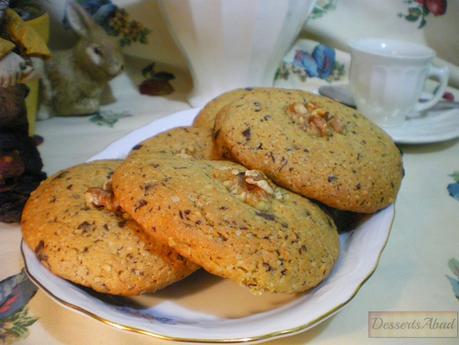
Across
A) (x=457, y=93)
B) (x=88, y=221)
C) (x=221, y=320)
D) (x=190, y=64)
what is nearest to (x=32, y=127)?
(x=190, y=64)

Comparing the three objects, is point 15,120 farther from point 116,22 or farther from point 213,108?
point 116,22

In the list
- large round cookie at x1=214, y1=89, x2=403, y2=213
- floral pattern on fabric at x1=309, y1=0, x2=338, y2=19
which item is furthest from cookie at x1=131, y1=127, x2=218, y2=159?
floral pattern on fabric at x1=309, y1=0, x2=338, y2=19

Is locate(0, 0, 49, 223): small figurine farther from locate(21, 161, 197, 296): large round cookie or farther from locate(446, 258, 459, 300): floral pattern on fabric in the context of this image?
locate(446, 258, 459, 300): floral pattern on fabric

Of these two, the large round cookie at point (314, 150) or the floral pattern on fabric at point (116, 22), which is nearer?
the large round cookie at point (314, 150)

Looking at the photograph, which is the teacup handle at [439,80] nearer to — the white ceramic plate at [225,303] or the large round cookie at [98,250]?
the white ceramic plate at [225,303]

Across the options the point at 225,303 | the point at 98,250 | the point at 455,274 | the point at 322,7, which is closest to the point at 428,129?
the point at 455,274

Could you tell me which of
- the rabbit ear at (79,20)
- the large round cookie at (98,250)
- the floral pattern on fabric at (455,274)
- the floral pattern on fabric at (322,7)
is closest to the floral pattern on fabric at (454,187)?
the floral pattern on fabric at (455,274)
